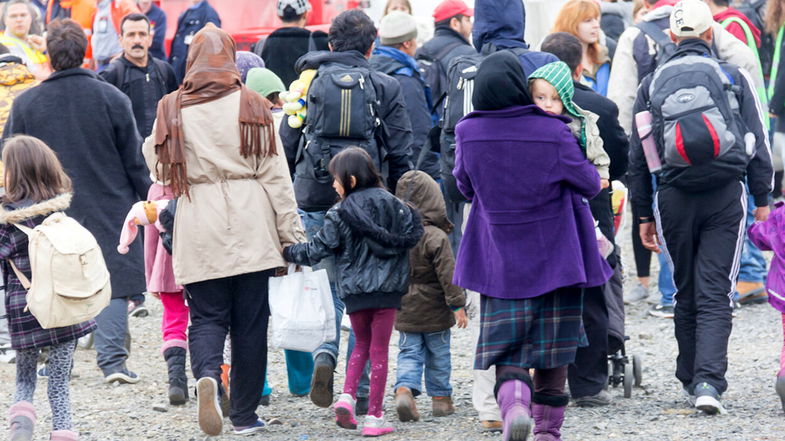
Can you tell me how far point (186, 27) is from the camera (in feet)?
46.6

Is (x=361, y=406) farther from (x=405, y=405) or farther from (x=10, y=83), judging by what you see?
(x=10, y=83)

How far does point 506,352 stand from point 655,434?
111 cm

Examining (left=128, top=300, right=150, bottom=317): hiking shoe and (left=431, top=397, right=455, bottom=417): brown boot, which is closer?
(left=431, top=397, right=455, bottom=417): brown boot

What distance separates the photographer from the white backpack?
20.0ft

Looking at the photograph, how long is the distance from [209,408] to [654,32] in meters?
4.81

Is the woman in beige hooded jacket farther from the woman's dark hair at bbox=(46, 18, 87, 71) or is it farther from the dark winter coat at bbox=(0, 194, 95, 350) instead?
the woman's dark hair at bbox=(46, 18, 87, 71)

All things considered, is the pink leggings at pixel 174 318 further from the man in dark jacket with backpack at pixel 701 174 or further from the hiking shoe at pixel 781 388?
the hiking shoe at pixel 781 388

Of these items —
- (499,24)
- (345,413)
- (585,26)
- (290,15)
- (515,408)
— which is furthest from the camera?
(290,15)

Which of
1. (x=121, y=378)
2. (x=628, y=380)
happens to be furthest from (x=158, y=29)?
(x=628, y=380)

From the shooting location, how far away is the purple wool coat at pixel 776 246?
670 centimetres

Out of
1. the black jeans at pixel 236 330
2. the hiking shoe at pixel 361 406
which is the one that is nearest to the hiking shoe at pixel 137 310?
the hiking shoe at pixel 361 406

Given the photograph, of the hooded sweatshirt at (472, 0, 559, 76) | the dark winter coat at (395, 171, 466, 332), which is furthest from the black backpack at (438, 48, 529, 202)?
the dark winter coat at (395, 171, 466, 332)

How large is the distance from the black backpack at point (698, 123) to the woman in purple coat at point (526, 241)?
1.05 metres

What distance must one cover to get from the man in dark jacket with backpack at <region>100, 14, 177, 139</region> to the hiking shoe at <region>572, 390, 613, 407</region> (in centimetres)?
444
